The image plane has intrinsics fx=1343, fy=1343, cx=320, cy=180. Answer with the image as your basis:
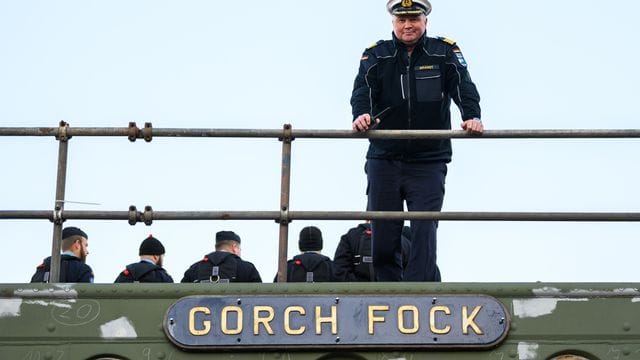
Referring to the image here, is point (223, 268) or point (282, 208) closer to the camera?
point (282, 208)

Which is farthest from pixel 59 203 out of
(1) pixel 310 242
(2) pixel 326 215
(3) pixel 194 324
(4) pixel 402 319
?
(1) pixel 310 242

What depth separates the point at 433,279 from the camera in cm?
808

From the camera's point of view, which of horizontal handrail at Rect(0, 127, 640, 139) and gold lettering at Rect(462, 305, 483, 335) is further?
horizontal handrail at Rect(0, 127, 640, 139)

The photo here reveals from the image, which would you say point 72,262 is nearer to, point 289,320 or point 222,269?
point 222,269

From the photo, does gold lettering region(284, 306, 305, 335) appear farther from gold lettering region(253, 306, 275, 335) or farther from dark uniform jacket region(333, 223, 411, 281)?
dark uniform jacket region(333, 223, 411, 281)

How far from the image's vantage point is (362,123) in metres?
7.69

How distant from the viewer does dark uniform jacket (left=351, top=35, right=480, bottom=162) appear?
812 centimetres

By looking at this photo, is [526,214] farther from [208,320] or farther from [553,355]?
[208,320]

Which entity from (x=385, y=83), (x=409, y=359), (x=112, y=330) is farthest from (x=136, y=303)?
(x=385, y=83)

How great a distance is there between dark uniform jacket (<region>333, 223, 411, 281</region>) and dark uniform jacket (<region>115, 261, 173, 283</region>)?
4.16 ft

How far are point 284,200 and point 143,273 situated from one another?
241 cm

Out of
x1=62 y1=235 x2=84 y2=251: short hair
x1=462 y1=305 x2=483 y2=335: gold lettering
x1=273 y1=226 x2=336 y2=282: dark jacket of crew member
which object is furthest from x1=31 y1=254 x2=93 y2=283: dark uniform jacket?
x1=462 y1=305 x2=483 y2=335: gold lettering

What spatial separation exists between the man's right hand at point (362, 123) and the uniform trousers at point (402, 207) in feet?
1.70

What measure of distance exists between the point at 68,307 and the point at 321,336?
1.36 metres
